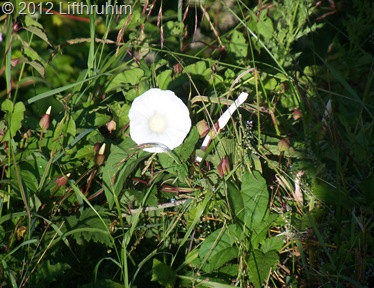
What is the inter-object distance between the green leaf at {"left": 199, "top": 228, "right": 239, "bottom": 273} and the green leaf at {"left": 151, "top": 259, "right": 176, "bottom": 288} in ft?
0.28

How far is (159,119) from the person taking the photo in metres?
1.95

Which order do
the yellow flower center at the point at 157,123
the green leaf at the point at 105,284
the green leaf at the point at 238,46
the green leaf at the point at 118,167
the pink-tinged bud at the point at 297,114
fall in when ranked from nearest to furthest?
the green leaf at the point at 105,284 → the green leaf at the point at 118,167 → the yellow flower center at the point at 157,123 → the pink-tinged bud at the point at 297,114 → the green leaf at the point at 238,46

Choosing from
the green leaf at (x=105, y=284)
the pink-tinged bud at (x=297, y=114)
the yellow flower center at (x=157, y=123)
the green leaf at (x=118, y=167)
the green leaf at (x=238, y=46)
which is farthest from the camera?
the green leaf at (x=238, y=46)

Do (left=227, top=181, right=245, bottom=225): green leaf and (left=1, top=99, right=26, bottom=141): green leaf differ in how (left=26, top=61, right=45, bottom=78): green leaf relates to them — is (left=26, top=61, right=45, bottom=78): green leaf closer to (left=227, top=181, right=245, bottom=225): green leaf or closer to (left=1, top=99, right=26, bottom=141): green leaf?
(left=1, top=99, right=26, bottom=141): green leaf

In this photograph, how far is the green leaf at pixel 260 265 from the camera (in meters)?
1.71

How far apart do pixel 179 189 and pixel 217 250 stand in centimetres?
23

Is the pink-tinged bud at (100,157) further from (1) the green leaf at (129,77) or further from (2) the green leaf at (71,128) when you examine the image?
(1) the green leaf at (129,77)

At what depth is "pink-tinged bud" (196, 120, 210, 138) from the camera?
1.94 metres

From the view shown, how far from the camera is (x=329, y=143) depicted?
1.97 meters

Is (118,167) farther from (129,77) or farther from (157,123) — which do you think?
(129,77)

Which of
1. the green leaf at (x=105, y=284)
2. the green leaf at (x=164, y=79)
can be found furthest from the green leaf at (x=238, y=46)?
the green leaf at (x=105, y=284)

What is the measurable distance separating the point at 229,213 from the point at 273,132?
1.45 ft

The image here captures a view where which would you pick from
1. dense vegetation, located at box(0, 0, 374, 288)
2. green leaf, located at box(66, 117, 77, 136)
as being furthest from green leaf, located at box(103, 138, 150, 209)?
green leaf, located at box(66, 117, 77, 136)

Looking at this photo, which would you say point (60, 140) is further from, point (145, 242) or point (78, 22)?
point (78, 22)
